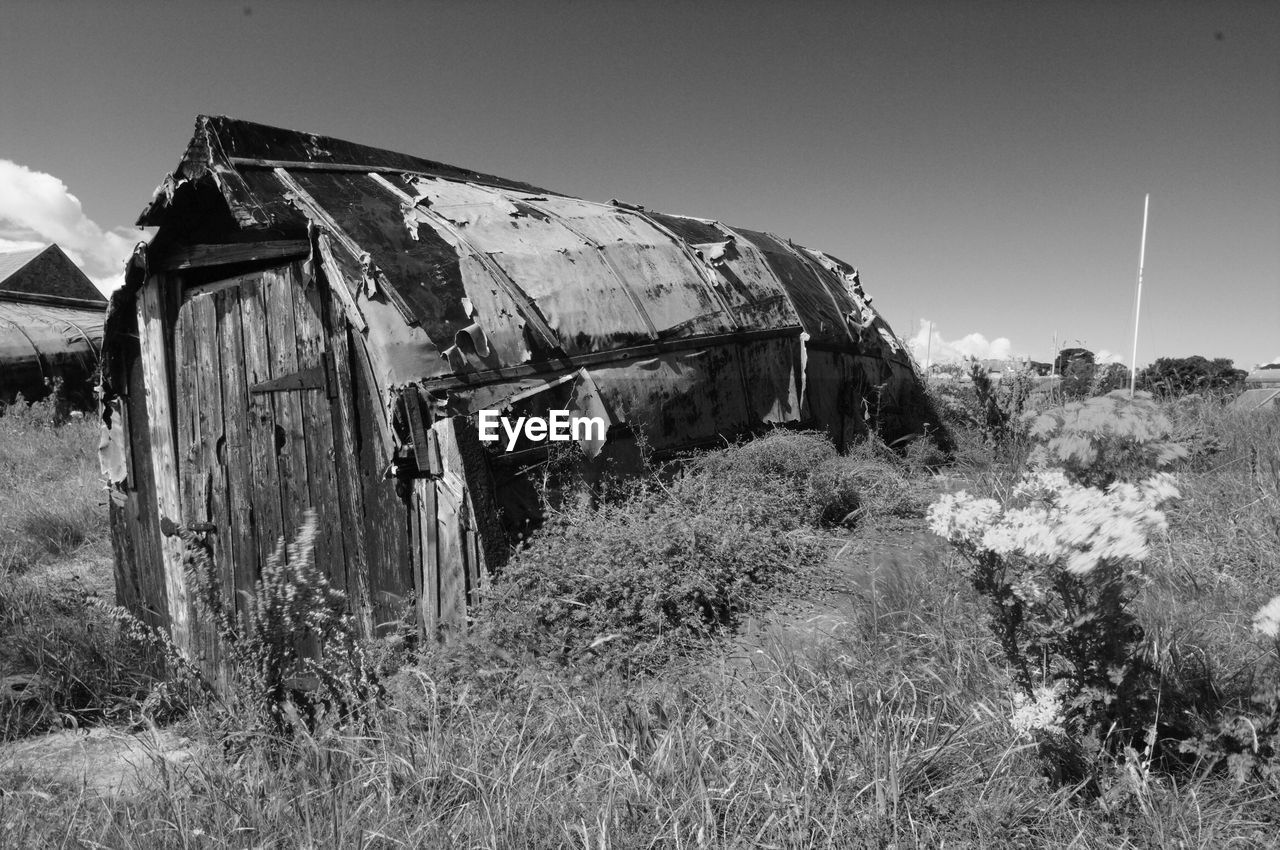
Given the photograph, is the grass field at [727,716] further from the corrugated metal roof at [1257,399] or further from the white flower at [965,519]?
the corrugated metal roof at [1257,399]

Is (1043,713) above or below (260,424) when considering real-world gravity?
below

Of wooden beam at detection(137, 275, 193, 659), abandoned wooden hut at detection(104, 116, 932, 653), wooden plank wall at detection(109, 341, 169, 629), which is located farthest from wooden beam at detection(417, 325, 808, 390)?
wooden plank wall at detection(109, 341, 169, 629)

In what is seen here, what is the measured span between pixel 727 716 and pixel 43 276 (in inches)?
926

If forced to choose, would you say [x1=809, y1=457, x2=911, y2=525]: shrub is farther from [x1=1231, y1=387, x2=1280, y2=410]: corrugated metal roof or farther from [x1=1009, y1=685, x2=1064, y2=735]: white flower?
[x1=1231, y1=387, x2=1280, y2=410]: corrugated metal roof

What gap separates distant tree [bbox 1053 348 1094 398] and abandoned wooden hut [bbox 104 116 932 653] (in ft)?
13.1

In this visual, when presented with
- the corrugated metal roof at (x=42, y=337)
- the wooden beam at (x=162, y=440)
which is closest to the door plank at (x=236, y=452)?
the wooden beam at (x=162, y=440)

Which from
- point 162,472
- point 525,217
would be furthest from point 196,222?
point 525,217

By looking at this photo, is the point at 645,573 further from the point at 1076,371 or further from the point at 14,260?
the point at 14,260

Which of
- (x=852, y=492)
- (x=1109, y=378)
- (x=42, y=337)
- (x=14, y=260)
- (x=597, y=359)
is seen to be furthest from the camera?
(x=14, y=260)

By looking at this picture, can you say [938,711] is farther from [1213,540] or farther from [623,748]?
[1213,540]

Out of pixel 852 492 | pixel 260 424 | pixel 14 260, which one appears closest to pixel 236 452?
Result: pixel 260 424

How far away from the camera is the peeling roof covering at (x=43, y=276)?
61.7 feet

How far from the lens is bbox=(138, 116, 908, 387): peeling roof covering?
15.5 feet

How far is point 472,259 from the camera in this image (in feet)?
17.6
